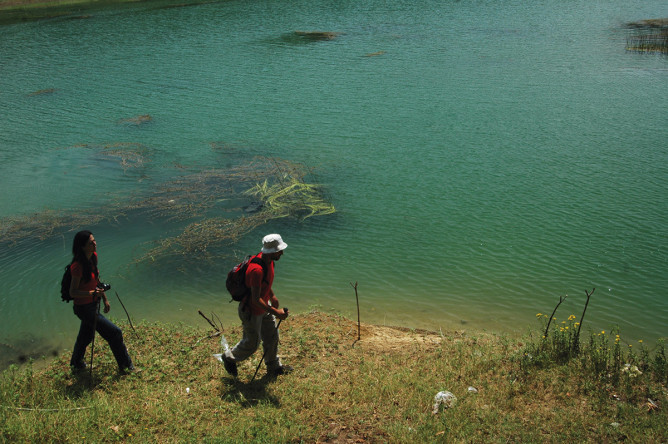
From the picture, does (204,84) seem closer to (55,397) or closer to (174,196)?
(174,196)

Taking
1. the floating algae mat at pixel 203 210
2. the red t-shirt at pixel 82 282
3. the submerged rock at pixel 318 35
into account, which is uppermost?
the submerged rock at pixel 318 35

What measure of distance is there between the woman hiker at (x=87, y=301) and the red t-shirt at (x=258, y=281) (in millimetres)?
1800

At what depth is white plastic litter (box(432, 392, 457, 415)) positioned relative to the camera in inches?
244

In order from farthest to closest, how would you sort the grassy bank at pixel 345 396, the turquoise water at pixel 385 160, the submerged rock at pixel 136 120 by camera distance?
1. the submerged rock at pixel 136 120
2. the turquoise water at pixel 385 160
3. the grassy bank at pixel 345 396

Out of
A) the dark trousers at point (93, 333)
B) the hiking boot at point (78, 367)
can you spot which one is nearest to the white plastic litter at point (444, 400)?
the dark trousers at point (93, 333)

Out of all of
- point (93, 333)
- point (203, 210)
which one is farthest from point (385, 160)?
point (93, 333)

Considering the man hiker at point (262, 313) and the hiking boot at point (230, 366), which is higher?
the man hiker at point (262, 313)

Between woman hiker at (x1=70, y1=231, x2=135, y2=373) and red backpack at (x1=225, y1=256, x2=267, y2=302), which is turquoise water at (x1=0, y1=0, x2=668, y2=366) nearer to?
woman hiker at (x1=70, y1=231, x2=135, y2=373)

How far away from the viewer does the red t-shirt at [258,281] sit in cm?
621

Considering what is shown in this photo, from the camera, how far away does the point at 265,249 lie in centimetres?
623

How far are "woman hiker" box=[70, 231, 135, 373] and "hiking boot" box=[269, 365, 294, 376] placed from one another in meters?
1.79

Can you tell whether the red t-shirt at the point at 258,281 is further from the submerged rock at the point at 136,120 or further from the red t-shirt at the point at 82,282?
the submerged rock at the point at 136,120

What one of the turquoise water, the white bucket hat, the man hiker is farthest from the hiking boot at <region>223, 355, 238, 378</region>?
the turquoise water

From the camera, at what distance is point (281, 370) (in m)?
7.02
